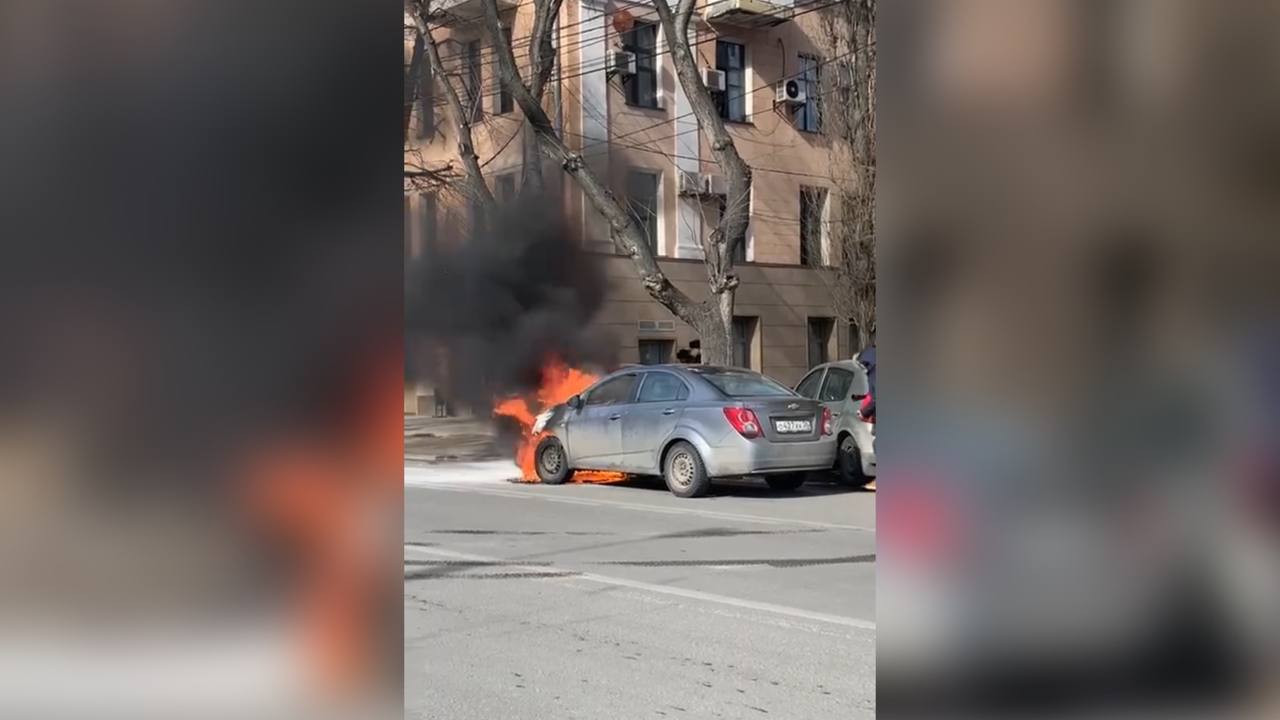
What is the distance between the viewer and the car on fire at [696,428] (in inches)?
465

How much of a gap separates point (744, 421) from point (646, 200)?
43.4ft

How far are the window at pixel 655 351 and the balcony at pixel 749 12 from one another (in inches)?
291

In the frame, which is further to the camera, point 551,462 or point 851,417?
point 551,462

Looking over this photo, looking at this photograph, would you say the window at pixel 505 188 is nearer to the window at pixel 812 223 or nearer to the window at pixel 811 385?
the window at pixel 812 223

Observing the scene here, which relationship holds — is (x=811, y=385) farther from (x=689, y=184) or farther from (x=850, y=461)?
(x=689, y=184)

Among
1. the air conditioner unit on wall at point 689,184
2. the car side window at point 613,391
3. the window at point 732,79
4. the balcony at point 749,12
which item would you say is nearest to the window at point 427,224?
the car side window at point 613,391

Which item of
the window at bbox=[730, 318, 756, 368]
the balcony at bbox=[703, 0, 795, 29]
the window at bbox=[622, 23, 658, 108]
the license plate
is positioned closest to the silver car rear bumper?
the license plate

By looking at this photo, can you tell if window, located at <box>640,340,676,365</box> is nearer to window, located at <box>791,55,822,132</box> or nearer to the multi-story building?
the multi-story building

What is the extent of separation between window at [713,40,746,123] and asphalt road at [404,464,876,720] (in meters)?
16.3

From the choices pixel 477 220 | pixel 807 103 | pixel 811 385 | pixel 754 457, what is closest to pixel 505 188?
pixel 477 220

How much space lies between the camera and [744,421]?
11.8 metres
